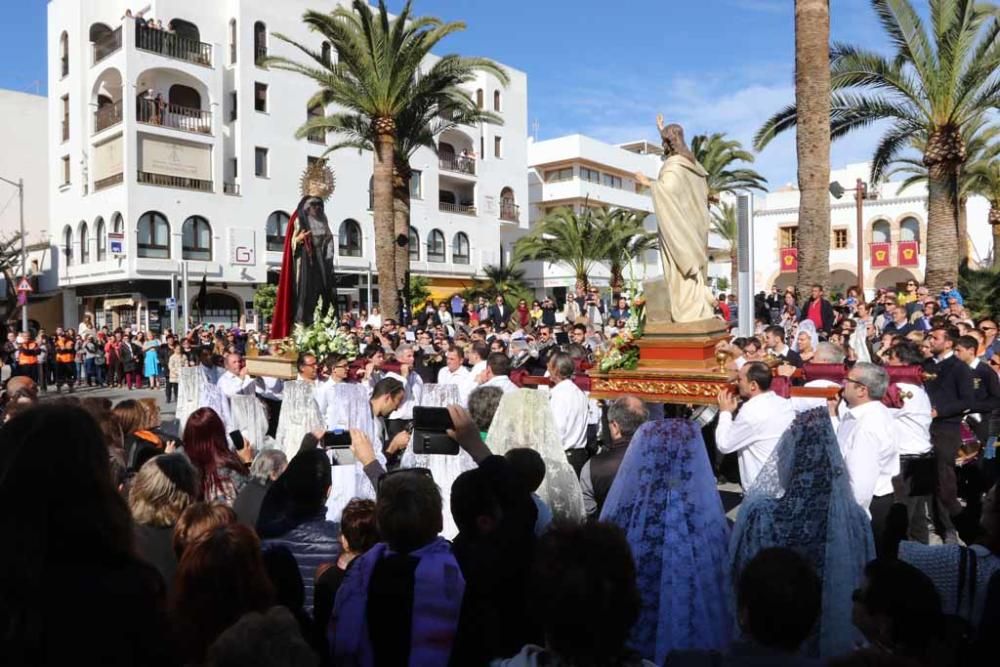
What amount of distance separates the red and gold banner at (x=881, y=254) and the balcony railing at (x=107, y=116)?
40093 mm

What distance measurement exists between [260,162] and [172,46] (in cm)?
595

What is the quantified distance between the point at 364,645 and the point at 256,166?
1429 inches

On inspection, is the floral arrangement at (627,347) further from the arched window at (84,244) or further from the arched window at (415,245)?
the arched window at (415,245)

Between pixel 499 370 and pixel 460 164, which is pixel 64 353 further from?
pixel 460 164

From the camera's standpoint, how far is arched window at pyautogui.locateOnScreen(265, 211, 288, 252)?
119 ft

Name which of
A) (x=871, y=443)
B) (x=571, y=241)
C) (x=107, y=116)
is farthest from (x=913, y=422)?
(x=107, y=116)

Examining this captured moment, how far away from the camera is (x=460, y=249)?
44.5 metres

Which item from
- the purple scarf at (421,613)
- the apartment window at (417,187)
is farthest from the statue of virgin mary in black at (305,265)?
the apartment window at (417,187)

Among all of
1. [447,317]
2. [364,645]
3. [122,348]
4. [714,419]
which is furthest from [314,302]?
[122,348]

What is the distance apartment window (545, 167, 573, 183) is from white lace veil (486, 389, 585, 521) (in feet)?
159

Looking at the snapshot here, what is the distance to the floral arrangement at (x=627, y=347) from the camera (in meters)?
7.94

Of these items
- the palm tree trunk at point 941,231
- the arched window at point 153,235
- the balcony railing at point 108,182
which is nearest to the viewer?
the palm tree trunk at point 941,231

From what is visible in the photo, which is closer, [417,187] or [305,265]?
[305,265]

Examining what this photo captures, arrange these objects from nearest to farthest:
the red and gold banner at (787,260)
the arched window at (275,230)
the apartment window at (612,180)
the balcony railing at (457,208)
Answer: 1. the arched window at (275,230)
2. the balcony railing at (457,208)
3. the red and gold banner at (787,260)
4. the apartment window at (612,180)
